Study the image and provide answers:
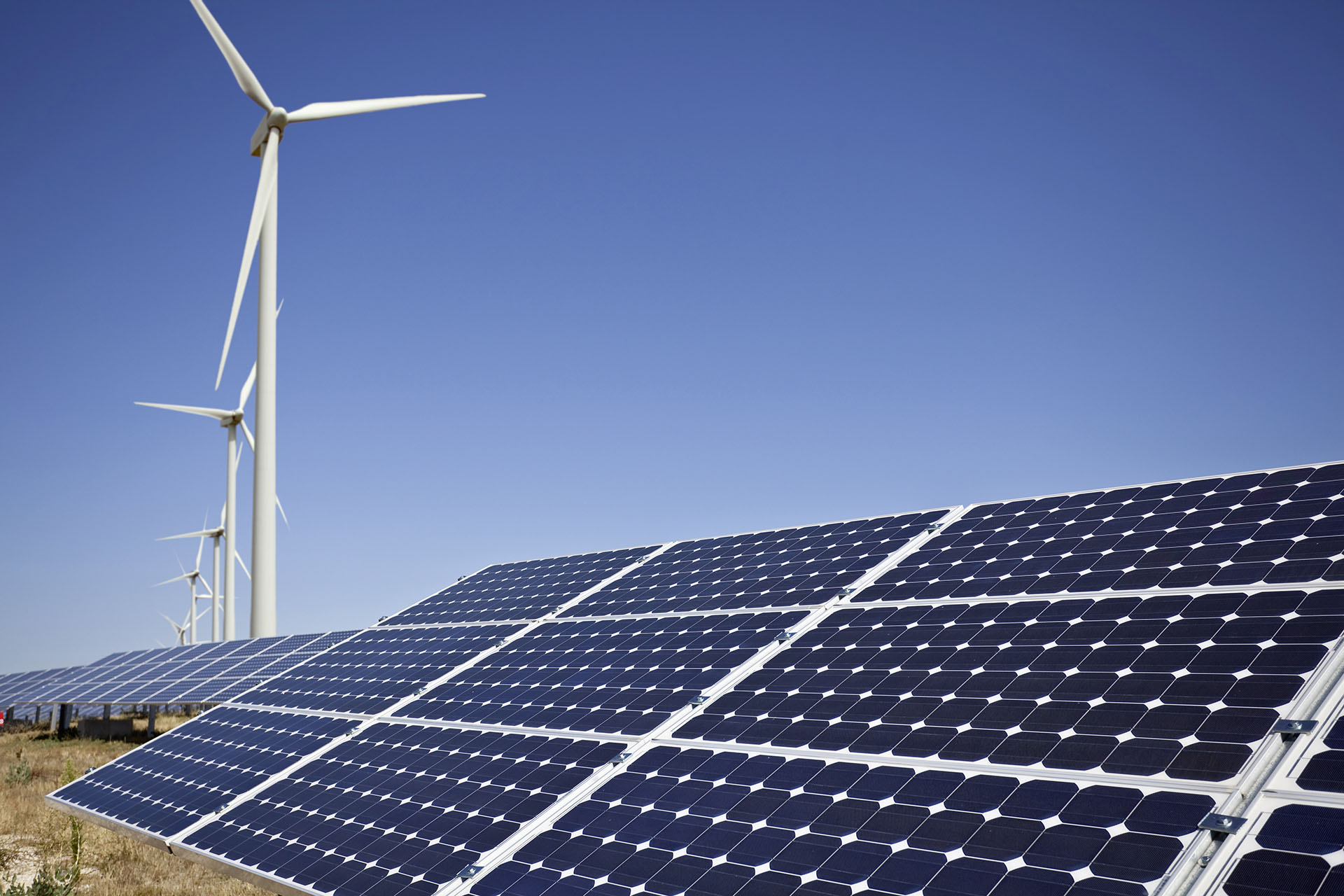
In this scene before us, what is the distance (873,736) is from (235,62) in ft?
149

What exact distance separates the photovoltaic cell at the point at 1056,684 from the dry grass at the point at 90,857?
940 centimetres

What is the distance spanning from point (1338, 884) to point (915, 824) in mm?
3703

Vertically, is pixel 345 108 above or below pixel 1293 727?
above

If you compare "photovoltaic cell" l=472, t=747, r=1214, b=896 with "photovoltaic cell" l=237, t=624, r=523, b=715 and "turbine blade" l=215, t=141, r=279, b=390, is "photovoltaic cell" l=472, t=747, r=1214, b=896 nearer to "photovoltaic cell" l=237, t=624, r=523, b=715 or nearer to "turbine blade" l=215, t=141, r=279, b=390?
"photovoltaic cell" l=237, t=624, r=523, b=715

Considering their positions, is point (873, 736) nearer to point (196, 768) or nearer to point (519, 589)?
point (196, 768)

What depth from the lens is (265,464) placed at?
152 ft

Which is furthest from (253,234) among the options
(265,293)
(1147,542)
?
(1147,542)

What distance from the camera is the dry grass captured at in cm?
1686

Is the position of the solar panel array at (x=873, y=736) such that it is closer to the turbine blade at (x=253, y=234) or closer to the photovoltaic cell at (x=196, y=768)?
the photovoltaic cell at (x=196, y=768)

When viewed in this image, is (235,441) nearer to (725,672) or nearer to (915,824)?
(725,672)

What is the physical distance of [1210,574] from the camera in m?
13.6

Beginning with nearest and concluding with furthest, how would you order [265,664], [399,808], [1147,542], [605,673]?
1. [399,808]
2. [1147,542]
3. [605,673]
4. [265,664]

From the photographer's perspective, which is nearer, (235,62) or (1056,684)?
(1056,684)

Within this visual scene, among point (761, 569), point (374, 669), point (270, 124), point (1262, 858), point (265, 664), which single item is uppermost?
point (270, 124)
